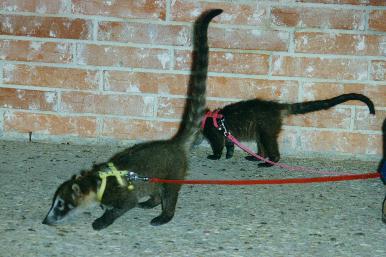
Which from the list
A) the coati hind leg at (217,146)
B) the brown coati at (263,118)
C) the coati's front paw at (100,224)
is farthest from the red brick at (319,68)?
the coati's front paw at (100,224)

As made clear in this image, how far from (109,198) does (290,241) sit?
45.0 inches

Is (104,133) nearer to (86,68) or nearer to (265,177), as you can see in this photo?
(86,68)

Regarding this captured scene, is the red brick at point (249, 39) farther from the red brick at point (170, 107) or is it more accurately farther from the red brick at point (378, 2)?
the red brick at point (378, 2)

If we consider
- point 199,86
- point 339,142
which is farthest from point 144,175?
point 339,142

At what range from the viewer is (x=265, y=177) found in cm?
454

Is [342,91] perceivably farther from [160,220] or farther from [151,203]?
[160,220]

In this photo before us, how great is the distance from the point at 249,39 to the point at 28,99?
2.13m

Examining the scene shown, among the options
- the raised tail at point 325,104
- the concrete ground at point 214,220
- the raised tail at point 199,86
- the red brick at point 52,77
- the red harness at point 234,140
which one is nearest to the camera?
the concrete ground at point 214,220

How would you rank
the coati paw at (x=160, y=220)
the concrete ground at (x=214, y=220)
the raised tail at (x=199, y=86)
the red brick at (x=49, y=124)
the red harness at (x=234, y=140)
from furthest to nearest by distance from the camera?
the red brick at (x=49, y=124) < the red harness at (x=234, y=140) < the raised tail at (x=199, y=86) < the coati paw at (x=160, y=220) < the concrete ground at (x=214, y=220)

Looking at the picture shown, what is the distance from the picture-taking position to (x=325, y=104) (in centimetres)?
466

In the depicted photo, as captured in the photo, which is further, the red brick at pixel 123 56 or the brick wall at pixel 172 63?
the red brick at pixel 123 56

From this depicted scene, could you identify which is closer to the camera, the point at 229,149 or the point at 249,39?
the point at 249,39

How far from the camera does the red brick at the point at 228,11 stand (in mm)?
4770

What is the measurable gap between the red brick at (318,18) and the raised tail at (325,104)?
24.9 inches
